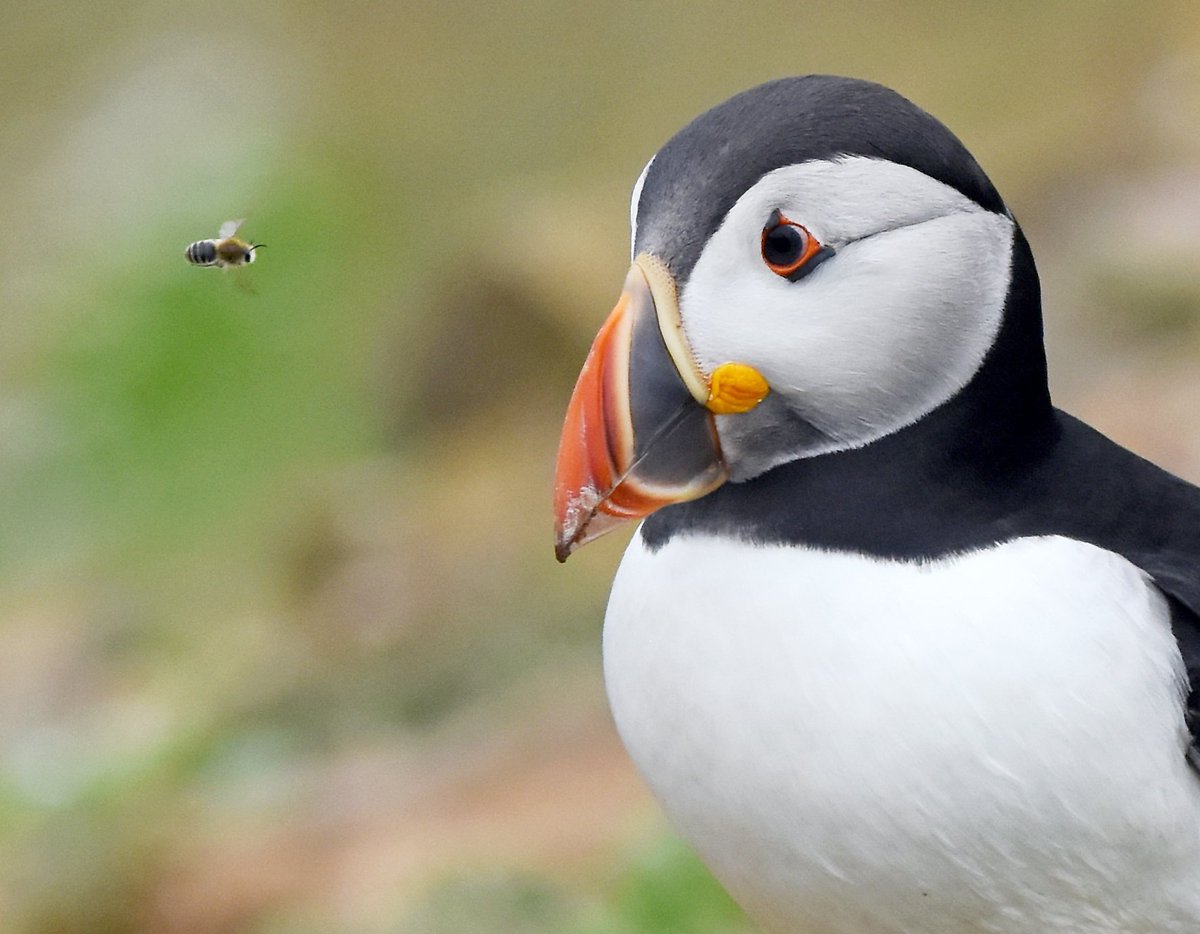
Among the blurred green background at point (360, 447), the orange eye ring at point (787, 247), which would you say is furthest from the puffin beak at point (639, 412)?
the blurred green background at point (360, 447)

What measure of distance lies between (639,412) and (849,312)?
0.25 metres

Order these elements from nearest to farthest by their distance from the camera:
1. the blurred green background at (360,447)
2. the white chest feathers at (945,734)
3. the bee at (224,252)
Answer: the white chest feathers at (945,734), the bee at (224,252), the blurred green background at (360,447)

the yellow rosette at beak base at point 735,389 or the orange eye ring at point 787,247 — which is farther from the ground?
the orange eye ring at point 787,247

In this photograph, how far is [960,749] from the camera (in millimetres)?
1792

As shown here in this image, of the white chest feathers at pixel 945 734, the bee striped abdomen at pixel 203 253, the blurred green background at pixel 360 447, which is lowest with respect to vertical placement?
the blurred green background at pixel 360 447

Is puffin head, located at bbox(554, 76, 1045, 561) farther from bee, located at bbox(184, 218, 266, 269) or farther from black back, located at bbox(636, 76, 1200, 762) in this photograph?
bee, located at bbox(184, 218, 266, 269)

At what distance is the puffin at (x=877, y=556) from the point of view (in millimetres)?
1798

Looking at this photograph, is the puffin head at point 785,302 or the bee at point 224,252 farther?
the bee at point 224,252

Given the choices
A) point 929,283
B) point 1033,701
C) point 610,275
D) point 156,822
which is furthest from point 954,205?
point 610,275

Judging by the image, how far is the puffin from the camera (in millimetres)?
1798

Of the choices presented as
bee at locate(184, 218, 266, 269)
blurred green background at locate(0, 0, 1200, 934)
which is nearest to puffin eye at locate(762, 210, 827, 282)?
bee at locate(184, 218, 266, 269)

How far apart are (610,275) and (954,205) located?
3926 mm

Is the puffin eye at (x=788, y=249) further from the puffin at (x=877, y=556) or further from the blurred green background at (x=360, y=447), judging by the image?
the blurred green background at (x=360, y=447)

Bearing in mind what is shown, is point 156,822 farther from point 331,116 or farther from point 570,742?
point 331,116
